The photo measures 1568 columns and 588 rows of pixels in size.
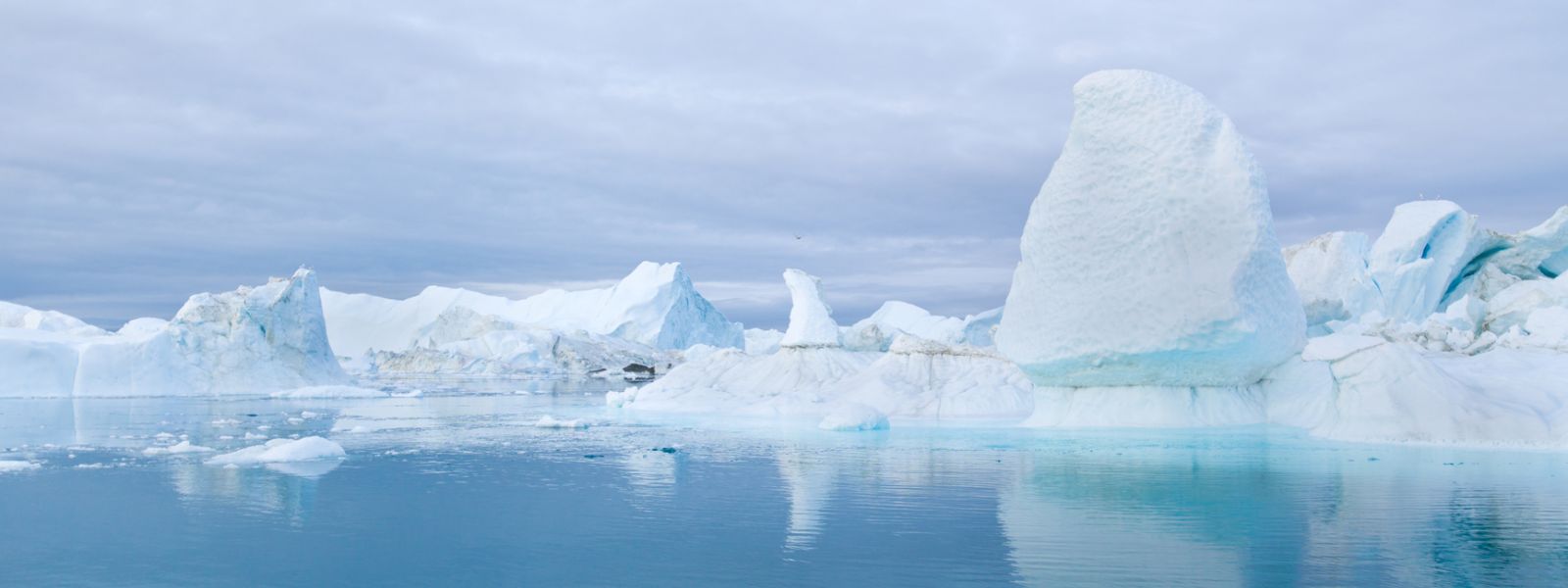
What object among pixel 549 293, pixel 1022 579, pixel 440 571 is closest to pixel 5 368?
pixel 440 571

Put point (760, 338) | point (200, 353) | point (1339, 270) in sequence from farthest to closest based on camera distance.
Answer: point (760, 338)
point (200, 353)
point (1339, 270)

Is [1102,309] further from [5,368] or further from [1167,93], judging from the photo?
[5,368]

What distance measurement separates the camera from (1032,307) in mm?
20438

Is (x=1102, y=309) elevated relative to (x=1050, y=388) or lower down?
elevated

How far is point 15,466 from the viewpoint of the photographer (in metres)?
14.3

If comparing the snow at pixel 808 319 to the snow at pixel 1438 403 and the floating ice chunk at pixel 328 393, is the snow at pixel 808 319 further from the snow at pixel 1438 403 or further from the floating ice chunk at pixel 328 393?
the snow at pixel 1438 403

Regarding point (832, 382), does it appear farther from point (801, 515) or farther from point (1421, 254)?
point (801, 515)

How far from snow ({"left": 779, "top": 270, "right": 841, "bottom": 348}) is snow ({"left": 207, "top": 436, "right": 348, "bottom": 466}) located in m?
20.1

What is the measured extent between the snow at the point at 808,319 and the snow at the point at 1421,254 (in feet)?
55.5

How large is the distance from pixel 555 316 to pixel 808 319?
6822 cm

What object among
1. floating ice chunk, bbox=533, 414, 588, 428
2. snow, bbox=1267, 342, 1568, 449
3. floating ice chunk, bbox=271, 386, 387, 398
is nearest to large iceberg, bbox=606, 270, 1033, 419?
floating ice chunk, bbox=533, 414, 588, 428

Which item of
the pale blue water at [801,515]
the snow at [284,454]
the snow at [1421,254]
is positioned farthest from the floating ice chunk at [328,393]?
the snow at [1421,254]

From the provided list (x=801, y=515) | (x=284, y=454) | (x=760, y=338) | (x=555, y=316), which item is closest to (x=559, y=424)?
(x=284, y=454)

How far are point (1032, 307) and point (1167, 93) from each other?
4.31 m
